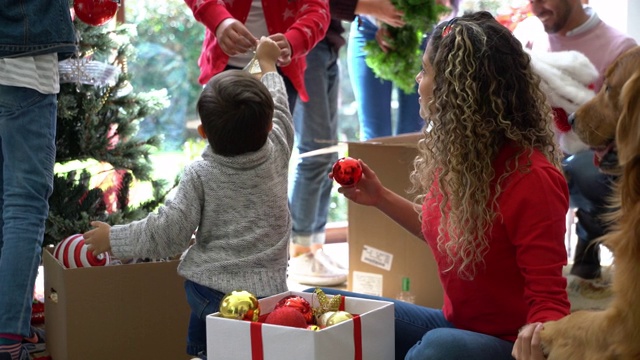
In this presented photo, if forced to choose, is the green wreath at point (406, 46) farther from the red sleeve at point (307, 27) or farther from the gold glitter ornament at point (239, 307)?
the gold glitter ornament at point (239, 307)

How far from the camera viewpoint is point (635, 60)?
181 cm

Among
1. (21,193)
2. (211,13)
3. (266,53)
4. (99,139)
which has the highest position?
(211,13)

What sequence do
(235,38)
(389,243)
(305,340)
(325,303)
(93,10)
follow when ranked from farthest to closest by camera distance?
1. (389,243)
2. (93,10)
3. (235,38)
4. (325,303)
5. (305,340)

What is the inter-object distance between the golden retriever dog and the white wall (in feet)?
11.1

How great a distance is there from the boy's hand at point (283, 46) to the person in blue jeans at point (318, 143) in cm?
71

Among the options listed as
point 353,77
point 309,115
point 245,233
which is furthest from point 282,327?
point 353,77

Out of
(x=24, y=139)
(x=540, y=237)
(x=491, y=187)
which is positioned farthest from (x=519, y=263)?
(x=24, y=139)

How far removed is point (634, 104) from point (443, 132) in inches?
26.1

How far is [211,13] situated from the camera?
2.76 m

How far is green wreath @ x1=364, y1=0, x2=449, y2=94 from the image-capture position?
140 inches

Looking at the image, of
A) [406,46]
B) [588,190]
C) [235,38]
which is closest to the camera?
[235,38]

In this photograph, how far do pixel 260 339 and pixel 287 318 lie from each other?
0.33ft

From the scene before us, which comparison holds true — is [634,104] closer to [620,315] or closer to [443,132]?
[620,315]

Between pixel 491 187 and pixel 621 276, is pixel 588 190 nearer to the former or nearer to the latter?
pixel 491 187
